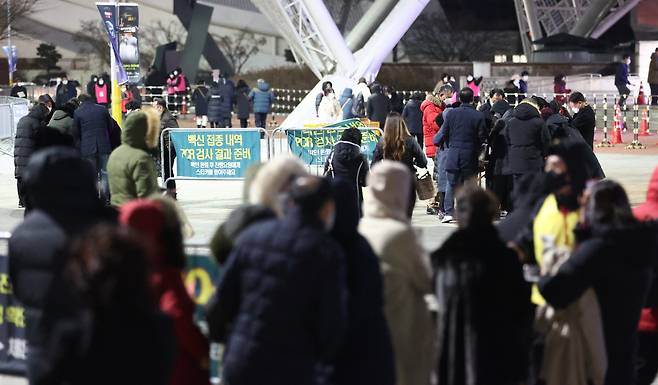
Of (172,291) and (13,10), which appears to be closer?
(172,291)

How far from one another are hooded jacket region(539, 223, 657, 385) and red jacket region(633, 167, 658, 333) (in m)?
0.67

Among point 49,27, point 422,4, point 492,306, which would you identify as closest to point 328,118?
point 422,4

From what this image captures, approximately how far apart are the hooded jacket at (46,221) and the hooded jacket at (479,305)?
1.68 m

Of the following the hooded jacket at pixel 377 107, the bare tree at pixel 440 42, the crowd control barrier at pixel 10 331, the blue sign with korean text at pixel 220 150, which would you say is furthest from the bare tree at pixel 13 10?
the crowd control barrier at pixel 10 331

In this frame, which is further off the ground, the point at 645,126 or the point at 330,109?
the point at 330,109

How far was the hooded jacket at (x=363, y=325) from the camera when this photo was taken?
6.49 metres

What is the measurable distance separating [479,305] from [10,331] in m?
3.09

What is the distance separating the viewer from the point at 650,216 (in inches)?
329

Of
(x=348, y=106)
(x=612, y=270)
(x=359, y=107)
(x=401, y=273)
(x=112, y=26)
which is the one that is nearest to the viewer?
(x=401, y=273)

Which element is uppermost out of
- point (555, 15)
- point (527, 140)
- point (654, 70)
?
point (555, 15)

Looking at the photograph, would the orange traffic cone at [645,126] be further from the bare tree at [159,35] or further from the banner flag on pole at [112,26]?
the bare tree at [159,35]

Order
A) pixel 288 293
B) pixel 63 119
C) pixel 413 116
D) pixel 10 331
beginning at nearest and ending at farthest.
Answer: pixel 288 293 < pixel 10 331 < pixel 63 119 < pixel 413 116

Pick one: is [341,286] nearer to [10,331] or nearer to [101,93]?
[10,331]

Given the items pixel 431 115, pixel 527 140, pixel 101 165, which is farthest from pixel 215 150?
pixel 527 140
